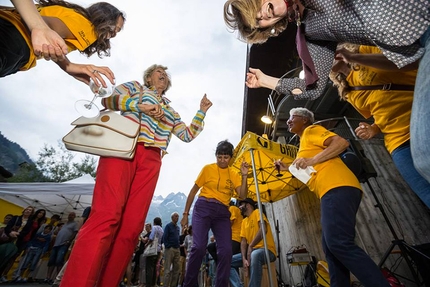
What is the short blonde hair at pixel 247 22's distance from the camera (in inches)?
52.2

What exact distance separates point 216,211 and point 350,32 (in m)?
2.56

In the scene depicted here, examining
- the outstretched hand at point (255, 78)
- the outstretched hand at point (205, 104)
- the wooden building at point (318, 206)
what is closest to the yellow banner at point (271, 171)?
the wooden building at point (318, 206)

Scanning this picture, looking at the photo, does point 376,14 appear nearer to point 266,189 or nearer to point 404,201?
point 404,201

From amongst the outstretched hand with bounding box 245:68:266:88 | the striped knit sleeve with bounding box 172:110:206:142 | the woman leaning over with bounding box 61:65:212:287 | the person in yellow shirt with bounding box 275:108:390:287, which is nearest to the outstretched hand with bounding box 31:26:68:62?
the woman leaning over with bounding box 61:65:212:287

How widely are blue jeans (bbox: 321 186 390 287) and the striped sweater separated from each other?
56.6 inches

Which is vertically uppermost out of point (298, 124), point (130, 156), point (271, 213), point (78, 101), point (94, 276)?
point (271, 213)

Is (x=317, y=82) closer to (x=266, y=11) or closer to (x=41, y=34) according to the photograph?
(x=266, y=11)

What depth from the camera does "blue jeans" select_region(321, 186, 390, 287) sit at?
1.49 metres

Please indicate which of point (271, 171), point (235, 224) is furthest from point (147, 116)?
point (271, 171)

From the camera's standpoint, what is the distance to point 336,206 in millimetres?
1724

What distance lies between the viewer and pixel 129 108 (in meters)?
1.71

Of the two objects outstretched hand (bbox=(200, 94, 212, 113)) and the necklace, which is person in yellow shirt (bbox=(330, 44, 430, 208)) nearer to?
the necklace

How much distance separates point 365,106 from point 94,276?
6.90ft

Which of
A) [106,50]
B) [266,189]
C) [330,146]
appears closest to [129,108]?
[106,50]
